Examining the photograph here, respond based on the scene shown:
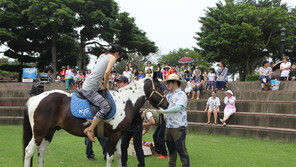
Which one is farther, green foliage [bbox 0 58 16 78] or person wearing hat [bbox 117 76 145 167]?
green foliage [bbox 0 58 16 78]

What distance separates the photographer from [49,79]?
1831 cm

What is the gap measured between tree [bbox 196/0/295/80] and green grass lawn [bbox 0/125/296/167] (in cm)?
1744

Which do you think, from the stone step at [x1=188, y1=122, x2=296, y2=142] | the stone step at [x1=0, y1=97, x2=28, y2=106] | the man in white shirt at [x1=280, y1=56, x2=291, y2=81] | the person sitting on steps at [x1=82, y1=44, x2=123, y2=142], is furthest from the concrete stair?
the stone step at [x1=0, y1=97, x2=28, y2=106]

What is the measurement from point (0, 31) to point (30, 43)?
3.88 m

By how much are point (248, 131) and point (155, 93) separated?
6580 mm

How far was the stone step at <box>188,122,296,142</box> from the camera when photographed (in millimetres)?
9133

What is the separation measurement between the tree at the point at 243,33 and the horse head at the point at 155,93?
21071mm

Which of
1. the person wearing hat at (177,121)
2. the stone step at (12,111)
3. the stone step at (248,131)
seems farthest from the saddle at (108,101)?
the stone step at (12,111)

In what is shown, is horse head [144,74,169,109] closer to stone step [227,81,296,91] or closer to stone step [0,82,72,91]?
stone step [227,81,296,91]

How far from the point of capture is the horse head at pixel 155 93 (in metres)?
5.29

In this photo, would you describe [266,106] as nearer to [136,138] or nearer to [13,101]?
[136,138]

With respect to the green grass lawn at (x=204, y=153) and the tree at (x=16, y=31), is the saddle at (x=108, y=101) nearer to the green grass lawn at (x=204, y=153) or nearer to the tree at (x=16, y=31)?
the green grass lawn at (x=204, y=153)

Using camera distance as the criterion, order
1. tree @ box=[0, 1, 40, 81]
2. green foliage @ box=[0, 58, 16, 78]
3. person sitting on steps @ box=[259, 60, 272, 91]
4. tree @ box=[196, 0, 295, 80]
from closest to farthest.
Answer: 1. person sitting on steps @ box=[259, 60, 272, 91]
2. tree @ box=[196, 0, 295, 80]
3. tree @ box=[0, 1, 40, 81]
4. green foliage @ box=[0, 58, 16, 78]

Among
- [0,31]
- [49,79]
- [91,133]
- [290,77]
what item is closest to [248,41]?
[290,77]
